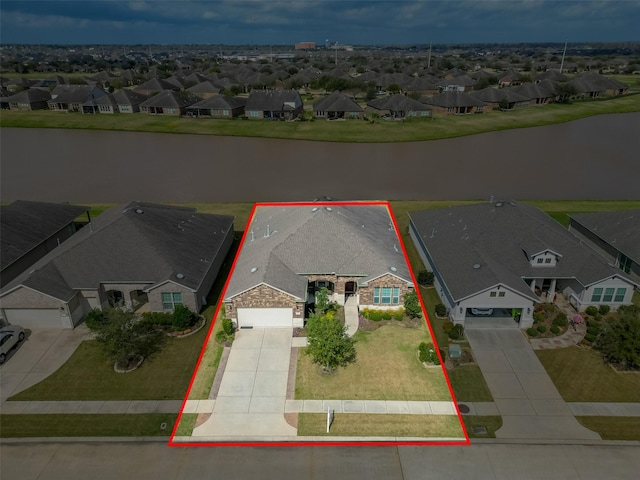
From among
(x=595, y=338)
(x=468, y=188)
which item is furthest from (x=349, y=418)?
(x=468, y=188)

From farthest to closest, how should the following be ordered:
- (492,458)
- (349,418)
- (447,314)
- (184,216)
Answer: (184,216) < (447,314) < (349,418) < (492,458)

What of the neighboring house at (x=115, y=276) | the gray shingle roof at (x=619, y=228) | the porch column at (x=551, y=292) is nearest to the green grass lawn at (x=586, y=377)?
the porch column at (x=551, y=292)

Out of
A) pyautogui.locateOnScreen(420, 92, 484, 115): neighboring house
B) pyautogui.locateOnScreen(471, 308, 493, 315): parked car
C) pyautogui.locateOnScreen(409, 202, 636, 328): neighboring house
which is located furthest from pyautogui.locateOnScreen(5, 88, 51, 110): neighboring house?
pyautogui.locateOnScreen(471, 308, 493, 315): parked car

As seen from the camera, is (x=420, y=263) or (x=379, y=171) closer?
(x=420, y=263)

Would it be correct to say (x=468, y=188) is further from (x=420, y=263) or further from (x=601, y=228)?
(x=420, y=263)

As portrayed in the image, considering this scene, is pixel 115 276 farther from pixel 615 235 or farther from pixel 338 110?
pixel 338 110

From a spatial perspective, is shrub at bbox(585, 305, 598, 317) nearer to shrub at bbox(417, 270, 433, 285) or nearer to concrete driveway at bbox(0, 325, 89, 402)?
shrub at bbox(417, 270, 433, 285)
